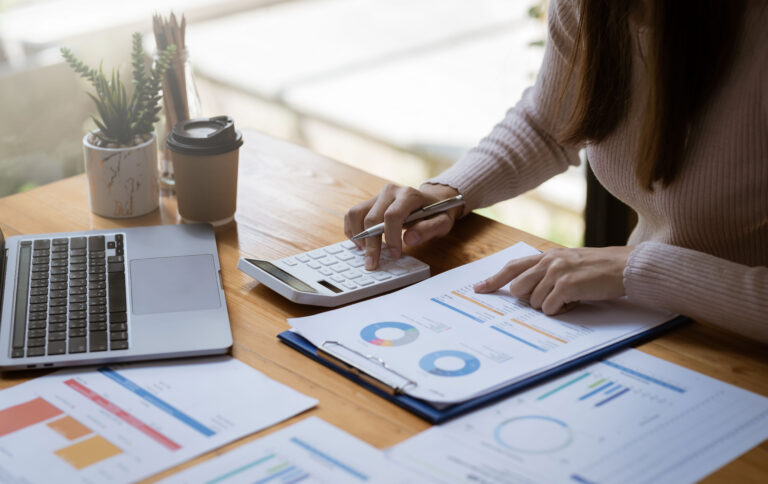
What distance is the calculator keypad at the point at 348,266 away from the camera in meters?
1.03

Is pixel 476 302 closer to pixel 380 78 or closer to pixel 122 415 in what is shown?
pixel 122 415

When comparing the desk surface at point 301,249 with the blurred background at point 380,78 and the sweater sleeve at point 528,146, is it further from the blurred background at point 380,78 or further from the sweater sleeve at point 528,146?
the blurred background at point 380,78

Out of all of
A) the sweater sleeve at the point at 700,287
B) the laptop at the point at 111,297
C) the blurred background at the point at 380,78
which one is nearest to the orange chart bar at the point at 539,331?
the sweater sleeve at the point at 700,287

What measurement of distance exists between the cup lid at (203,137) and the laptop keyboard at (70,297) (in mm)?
152

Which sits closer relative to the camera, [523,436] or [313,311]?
[523,436]

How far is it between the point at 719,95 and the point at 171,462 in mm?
780

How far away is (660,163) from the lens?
109 centimetres

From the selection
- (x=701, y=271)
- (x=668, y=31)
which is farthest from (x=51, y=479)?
(x=668, y=31)

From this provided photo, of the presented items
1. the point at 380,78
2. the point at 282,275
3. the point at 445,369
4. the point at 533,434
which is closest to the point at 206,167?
the point at 282,275

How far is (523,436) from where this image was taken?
74 centimetres

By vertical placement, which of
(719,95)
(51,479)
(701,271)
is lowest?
(51,479)

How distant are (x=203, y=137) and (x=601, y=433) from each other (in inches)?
27.5

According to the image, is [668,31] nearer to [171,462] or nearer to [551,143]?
[551,143]

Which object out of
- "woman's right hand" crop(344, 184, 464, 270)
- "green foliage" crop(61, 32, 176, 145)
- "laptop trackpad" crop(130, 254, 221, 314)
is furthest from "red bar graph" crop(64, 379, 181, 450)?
"green foliage" crop(61, 32, 176, 145)
